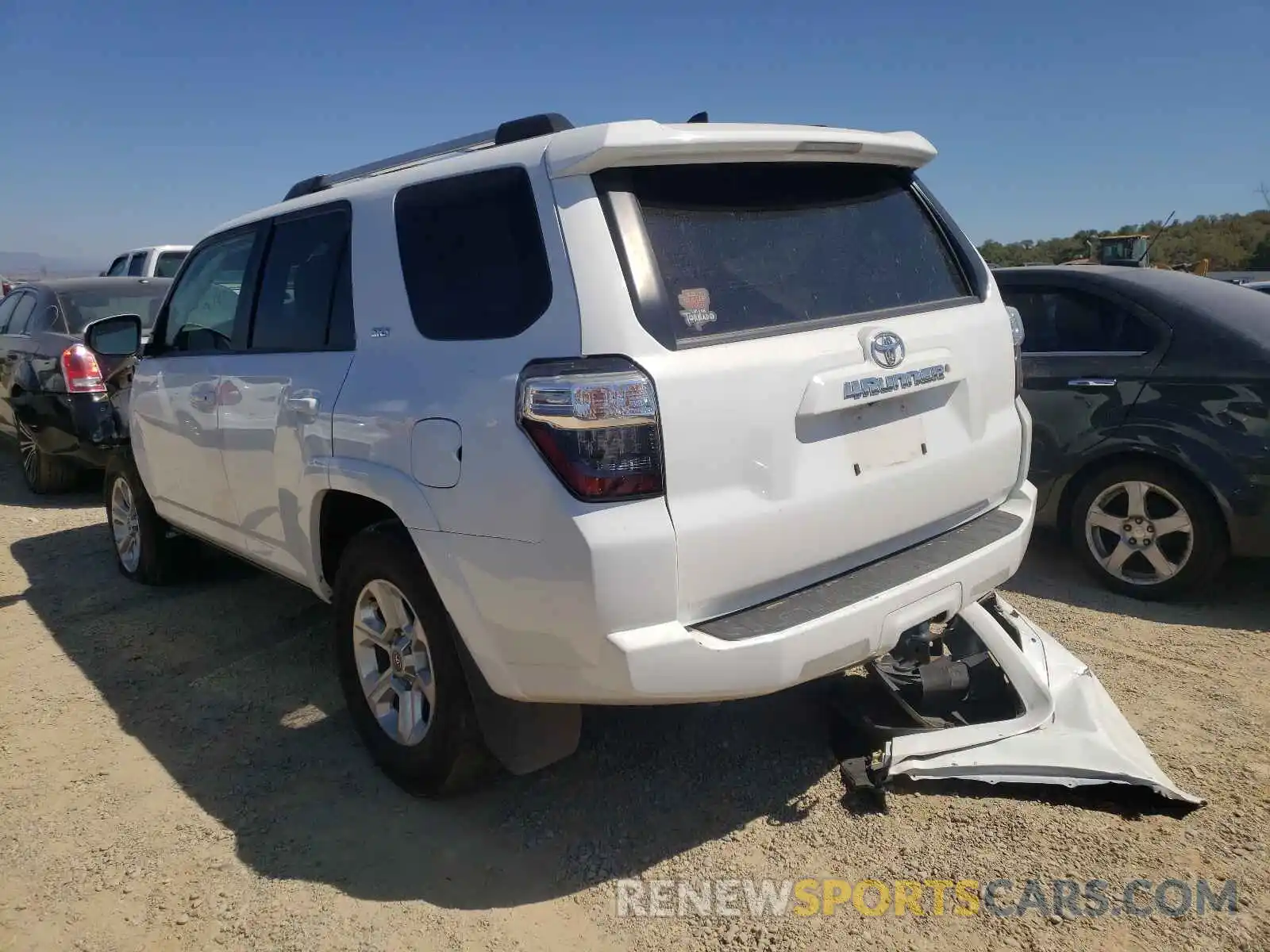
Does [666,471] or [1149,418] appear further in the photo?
[1149,418]

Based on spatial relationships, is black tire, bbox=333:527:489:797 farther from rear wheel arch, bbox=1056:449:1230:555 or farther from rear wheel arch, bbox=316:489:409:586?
rear wheel arch, bbox=1056:449:1230:555

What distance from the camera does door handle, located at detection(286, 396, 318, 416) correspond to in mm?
3211

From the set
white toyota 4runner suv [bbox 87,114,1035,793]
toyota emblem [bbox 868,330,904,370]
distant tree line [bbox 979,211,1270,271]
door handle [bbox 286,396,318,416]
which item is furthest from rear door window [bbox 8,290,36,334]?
distant tree line [bbox 979,211,1270,271]

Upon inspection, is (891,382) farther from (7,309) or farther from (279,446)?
(7,309)

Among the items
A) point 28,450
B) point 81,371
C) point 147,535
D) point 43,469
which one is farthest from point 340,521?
point 28,450

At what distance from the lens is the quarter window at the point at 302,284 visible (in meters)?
3.30

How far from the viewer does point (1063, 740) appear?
2.94 metres

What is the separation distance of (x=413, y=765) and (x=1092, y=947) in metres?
1.97

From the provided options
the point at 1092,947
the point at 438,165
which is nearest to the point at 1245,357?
the point at 1092,947

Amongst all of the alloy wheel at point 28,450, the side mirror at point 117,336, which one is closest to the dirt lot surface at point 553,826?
the side mirror at point 117,336

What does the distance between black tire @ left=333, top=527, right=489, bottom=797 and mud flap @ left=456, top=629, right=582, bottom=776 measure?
6 cm

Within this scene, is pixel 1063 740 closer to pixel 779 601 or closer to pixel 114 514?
pixel 779 601

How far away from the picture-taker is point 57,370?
723 centimetres

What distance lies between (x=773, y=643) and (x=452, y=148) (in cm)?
203
